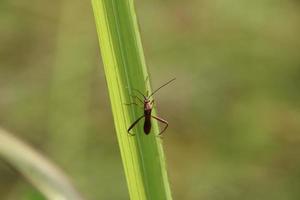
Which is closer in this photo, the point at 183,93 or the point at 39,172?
the point at 39,172

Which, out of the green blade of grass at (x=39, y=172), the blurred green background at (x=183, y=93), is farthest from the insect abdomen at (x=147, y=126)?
the blurred green background at (x=183, y=93)

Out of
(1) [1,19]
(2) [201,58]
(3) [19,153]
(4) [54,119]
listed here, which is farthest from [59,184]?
(1) [1,19]

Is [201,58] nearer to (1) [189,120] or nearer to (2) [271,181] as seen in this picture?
(1) [189,120]

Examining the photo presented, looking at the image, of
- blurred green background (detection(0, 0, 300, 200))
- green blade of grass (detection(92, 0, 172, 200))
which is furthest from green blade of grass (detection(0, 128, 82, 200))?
blurred green background (detection(0, 0, 300, 200))

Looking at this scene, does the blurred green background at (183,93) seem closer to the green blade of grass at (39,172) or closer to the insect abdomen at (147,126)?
the green blade of grass at (39,172)

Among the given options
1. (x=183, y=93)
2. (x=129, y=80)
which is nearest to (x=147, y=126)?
(x=129, y=80)

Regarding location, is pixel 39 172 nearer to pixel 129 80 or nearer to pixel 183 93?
pixel 129 80
